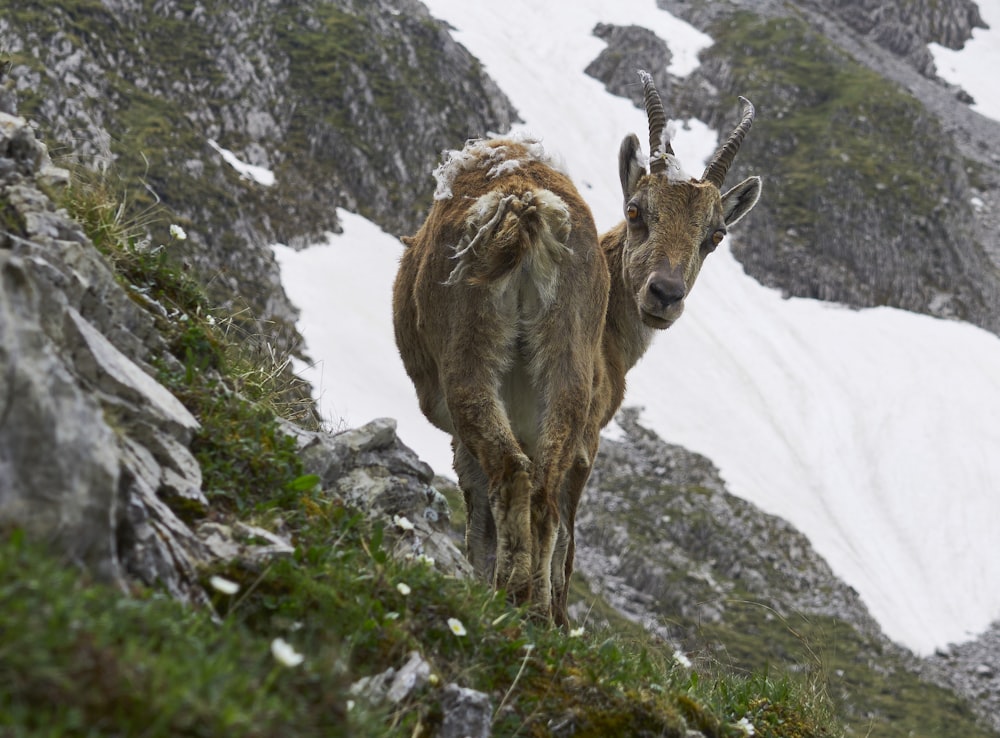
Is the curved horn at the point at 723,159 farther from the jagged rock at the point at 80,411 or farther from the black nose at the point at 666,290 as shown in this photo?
the jagged rock at the point at 80,411

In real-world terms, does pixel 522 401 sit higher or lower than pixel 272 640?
higher

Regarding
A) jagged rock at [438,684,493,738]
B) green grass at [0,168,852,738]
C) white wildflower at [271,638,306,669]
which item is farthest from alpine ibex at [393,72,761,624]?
white wildflower at [271,638,306,669]

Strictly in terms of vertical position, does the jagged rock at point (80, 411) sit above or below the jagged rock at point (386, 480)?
below

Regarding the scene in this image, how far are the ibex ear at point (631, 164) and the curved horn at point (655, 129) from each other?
0.57 feet

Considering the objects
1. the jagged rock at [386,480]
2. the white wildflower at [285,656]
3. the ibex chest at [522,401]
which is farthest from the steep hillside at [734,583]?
the white wildflower at [285,656]

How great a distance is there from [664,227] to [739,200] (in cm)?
174

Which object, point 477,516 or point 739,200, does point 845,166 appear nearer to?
point 739,200

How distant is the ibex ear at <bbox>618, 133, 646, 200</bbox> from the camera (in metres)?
11.1

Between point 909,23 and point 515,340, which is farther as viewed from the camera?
point 909,23

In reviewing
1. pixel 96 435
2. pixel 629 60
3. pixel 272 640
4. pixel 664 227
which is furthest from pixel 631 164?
pixel 629 60

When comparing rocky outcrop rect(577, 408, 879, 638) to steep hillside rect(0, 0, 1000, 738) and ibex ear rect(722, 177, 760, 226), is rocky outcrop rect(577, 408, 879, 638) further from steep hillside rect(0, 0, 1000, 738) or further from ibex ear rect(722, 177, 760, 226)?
ibex ear rect(722, 177, 760, 226)

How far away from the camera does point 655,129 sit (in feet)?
39.5

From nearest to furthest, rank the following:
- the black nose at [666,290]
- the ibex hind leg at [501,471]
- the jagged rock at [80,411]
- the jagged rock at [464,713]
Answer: the jagged rock at [80,411] < the jagged rock at [464,713] < the ibex hind leg at [501,471] < the black nose at [666,290]

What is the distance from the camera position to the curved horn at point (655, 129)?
10719 millimetres
